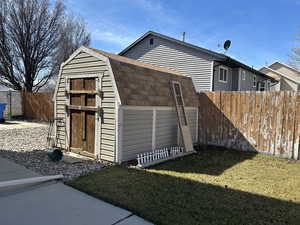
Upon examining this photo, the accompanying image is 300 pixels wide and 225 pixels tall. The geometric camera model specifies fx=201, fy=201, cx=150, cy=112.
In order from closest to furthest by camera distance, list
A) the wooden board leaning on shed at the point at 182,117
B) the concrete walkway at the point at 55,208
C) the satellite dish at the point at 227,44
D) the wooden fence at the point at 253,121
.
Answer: the concrete walkway at the point at 55,208, the wooden fence at the point at 253,121, the wooden board leaning on shed at the point at 182,117, the satellite dish at the point at 227,44

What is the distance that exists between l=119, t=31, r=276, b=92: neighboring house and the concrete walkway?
1054cm

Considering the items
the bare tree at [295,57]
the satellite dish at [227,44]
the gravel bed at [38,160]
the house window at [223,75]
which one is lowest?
the gravel bed at [38,160]

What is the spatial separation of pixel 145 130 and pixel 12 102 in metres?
15.3

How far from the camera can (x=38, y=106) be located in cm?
1570

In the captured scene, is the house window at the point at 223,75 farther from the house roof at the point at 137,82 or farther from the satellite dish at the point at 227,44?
the house roof at the point at 137,82

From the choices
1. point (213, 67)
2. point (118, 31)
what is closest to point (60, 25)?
point (118, 31)

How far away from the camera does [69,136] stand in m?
6.61

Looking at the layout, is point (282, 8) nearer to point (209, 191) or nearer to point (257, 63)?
point (209, 191)

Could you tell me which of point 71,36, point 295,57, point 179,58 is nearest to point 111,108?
point 179,58

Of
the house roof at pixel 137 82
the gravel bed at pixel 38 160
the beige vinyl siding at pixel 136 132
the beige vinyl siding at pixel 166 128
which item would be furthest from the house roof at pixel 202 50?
the gravel bed at pixel 38 160

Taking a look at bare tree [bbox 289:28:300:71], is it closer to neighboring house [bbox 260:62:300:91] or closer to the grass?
neighboring house [bbox 260:62:300:91]

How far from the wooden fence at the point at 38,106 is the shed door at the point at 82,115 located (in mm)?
9170

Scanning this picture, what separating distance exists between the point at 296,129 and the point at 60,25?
20.6 metres

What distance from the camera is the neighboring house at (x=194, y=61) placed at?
1232cm
